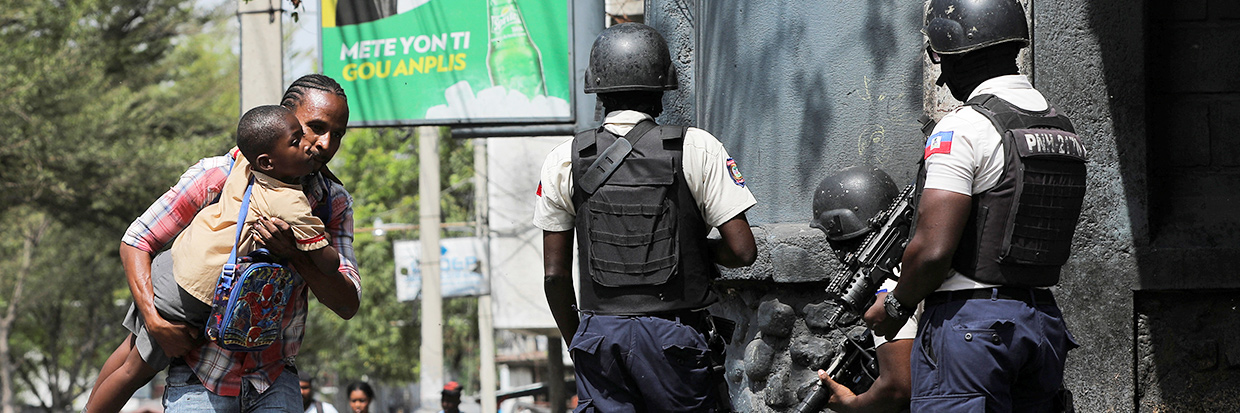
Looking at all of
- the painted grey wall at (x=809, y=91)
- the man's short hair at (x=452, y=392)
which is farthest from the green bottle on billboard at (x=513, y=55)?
the man's short hair at (x=452, y=392)

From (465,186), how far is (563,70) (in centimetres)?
2329

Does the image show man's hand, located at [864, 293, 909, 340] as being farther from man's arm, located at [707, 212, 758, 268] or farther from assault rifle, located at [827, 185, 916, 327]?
man's arm, located at [707, 212, 758, 268]

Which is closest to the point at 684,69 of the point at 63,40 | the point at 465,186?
the point at 63,40

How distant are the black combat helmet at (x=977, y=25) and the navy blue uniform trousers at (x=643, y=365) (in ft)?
3.90

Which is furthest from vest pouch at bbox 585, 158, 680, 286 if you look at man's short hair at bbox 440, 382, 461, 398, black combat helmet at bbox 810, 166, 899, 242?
man's short hair at bbox 440, 382, 461, 398

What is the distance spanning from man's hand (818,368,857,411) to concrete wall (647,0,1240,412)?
63 cm

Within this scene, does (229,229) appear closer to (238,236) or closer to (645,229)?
(238,236)

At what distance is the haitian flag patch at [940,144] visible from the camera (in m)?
3.44

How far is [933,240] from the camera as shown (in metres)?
3.43

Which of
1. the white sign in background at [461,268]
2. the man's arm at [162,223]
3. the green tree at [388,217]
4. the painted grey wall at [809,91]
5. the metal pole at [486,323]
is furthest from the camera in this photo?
the green tree at [388,217]

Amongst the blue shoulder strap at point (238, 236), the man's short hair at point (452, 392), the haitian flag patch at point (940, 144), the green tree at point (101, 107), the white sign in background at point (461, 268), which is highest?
the haitian flag patch at point (940, 144)

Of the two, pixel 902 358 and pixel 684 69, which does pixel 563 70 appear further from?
pixel 902 358

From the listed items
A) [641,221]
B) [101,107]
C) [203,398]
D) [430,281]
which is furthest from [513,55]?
[101,107]

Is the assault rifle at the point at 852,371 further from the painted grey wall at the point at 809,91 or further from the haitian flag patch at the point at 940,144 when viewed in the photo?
the haitian flag patch at the point at 940,144
